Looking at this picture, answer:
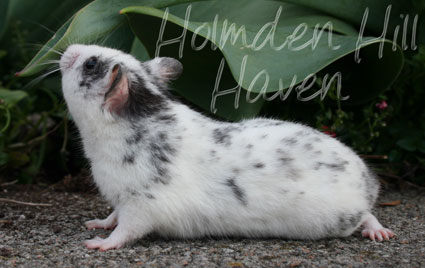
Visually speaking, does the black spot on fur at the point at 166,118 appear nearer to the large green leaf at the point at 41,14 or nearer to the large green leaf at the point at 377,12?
the large green leaf at the point at 377,12

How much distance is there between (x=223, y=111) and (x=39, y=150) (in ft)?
4.77

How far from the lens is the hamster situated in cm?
264

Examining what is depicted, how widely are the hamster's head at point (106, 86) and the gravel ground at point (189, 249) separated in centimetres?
56

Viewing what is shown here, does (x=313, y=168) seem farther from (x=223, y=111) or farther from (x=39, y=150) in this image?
(x=39, y=150)

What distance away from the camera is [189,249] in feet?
8.45

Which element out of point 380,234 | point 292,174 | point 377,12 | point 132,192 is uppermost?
point 377,12

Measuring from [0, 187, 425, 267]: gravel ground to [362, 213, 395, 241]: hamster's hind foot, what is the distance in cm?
3

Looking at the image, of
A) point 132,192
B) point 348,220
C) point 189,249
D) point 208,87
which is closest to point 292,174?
point 348,220

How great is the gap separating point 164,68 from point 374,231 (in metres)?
1.22

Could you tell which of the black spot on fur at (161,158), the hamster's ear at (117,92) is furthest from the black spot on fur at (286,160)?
the hamster's ear at (117,92)

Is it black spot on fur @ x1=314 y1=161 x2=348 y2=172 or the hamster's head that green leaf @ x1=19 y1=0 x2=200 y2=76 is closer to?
the hamster's head

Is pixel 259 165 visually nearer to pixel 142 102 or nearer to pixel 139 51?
pixel 142 102

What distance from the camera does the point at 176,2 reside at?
3.04 metres

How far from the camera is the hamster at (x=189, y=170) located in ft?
8.68
